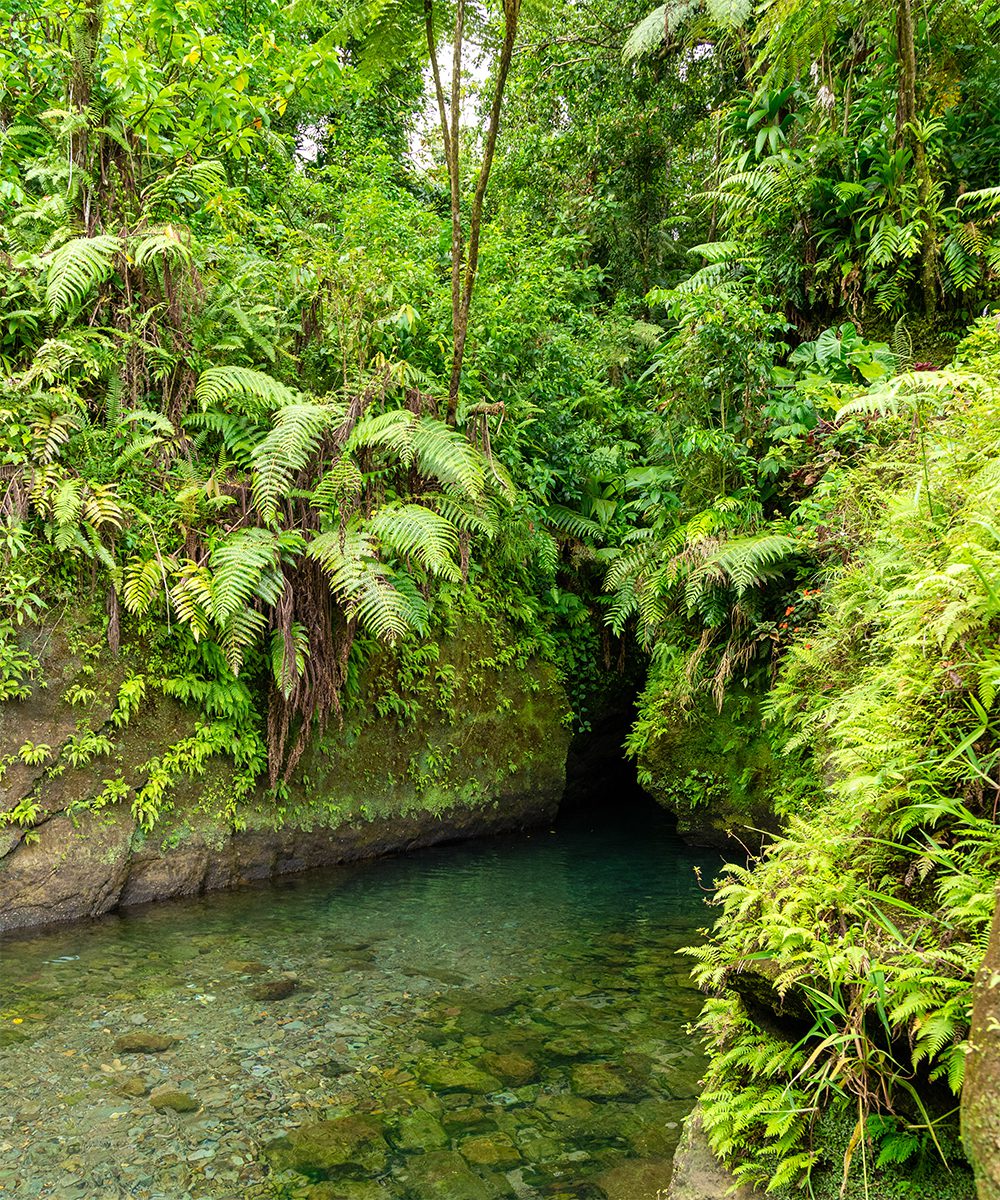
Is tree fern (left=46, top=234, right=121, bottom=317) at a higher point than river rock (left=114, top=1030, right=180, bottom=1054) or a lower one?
higher

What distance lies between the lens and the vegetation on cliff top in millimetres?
4551

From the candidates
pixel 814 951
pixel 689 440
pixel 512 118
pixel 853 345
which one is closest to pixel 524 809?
pixel 689 440

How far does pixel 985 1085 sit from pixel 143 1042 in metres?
3.34

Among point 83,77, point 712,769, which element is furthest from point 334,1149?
point 83,77

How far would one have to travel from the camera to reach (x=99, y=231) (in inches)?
235

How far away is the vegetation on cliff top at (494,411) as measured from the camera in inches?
179

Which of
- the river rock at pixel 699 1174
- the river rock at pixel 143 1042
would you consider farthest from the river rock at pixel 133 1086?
the river rock at pixel 699 1174

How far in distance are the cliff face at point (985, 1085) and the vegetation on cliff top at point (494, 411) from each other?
0.85 metres

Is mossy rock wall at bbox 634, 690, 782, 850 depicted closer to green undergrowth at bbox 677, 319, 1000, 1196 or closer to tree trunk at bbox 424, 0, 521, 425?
tree trunk at bbox 424, 0, 521, 425

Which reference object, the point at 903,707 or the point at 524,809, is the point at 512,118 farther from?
the point at 903,707

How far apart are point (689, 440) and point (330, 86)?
470cm

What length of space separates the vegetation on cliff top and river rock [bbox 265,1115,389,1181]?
51.9 inches

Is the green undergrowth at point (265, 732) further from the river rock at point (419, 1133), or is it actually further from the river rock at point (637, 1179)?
the river rock at point (637, 1179)

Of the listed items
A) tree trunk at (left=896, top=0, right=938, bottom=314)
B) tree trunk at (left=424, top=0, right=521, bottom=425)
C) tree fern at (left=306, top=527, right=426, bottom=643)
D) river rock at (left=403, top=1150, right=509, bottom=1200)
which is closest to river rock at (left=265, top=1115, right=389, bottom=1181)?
river rock at (left=403, top=1150, right=509, bottom=1200)
